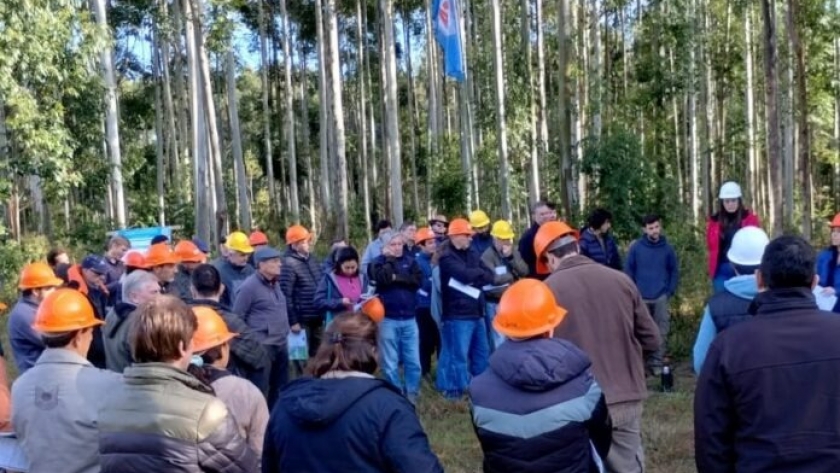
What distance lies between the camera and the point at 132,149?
34188 mm

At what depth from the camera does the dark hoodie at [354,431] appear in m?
2.78

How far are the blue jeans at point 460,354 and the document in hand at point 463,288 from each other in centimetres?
31

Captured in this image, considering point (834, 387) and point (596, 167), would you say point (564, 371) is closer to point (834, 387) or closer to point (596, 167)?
point (834, 387)

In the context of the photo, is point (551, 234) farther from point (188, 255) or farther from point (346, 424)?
point (188, 255)

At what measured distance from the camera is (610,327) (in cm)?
448

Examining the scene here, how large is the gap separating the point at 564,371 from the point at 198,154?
66.3 ft

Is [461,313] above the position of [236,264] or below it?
below

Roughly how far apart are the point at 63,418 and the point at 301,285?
458 cm

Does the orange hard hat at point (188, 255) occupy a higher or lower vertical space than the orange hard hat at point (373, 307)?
higher

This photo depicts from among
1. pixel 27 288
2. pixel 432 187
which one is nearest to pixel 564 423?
pixel 27 288

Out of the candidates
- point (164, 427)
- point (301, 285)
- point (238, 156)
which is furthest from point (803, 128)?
point (238, 156)

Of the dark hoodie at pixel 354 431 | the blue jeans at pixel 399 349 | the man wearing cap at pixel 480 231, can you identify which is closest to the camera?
the dark hoodie at pixel 354 431

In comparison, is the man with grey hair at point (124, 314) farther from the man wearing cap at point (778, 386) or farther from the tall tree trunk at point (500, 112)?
the tall tree trunk at point (500, 112)

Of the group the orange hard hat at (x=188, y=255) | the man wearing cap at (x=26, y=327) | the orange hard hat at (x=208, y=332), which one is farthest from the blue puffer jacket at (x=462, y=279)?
the orange hard hat at (x=208, y=332)
